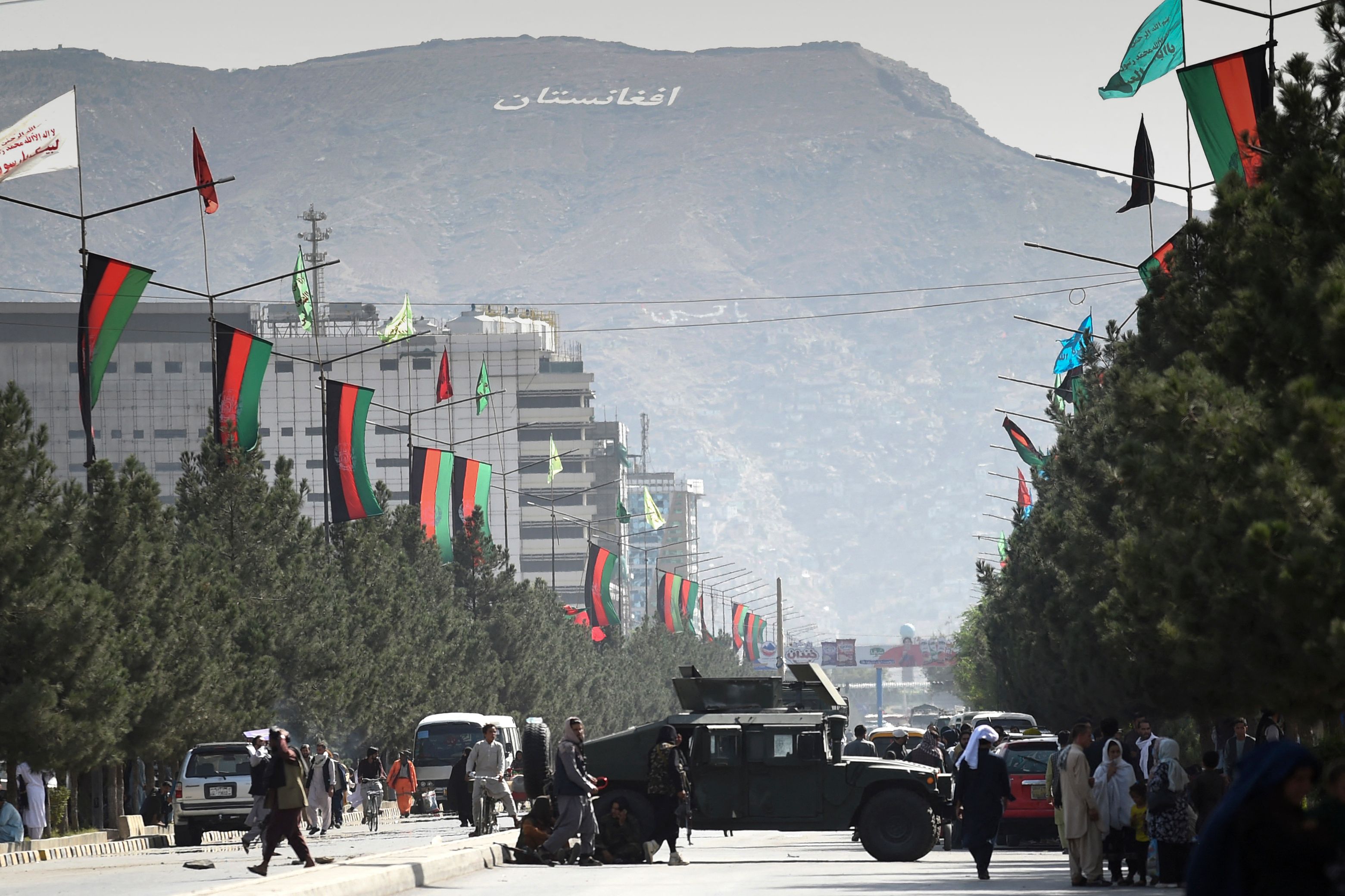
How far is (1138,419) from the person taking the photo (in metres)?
20.8

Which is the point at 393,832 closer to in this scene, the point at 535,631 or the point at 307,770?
the point at 307,770

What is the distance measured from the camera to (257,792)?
27703 mm

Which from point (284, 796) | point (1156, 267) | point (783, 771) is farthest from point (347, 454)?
point (284, 796)

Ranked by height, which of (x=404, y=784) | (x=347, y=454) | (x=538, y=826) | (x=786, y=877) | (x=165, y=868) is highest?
(x=347, y=454)

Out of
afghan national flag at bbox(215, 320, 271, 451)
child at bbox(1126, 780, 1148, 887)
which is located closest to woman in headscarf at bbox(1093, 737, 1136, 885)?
child at bbox(1126, 780, 1148, 887)

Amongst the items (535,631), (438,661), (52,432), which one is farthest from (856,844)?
(52,432)

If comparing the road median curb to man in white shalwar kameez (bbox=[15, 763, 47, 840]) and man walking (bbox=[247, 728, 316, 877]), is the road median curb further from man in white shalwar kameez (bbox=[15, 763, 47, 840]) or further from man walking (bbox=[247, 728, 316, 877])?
man in white shalwar kameez (bbox=[15, 763, 47, 840])

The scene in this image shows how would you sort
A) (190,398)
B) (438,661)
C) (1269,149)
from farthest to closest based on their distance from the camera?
(190,398), (438,661), (1269,149)

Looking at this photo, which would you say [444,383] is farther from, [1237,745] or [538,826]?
[1237,745]

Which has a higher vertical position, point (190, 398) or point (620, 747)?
point (190, 398)

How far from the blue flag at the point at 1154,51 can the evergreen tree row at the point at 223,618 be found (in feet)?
55.8

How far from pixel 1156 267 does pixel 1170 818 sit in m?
8.98

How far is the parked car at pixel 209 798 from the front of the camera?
35844mm

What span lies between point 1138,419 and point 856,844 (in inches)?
526
